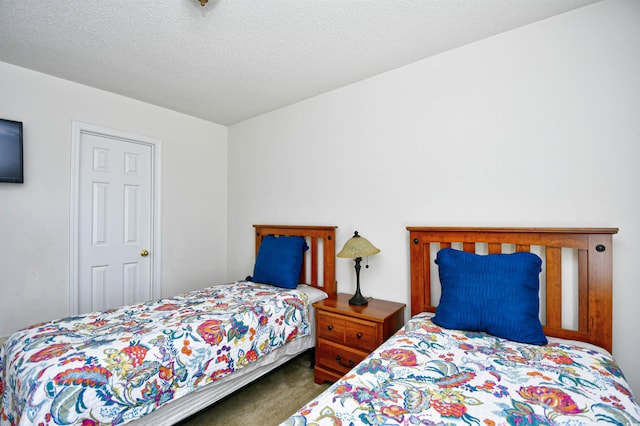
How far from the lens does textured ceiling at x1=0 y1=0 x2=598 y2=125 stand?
66.0 inches

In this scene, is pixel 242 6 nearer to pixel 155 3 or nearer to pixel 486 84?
pixel 155 3

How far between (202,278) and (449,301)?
280 cm

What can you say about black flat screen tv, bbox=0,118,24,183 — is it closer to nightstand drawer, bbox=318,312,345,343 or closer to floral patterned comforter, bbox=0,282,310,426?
floral patterned comforter, bbox=0,282,310,426

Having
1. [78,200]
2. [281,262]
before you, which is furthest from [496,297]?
[78,200]

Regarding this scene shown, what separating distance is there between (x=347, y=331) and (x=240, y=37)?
82.8 inches

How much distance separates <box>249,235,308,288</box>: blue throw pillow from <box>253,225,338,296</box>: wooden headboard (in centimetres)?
11

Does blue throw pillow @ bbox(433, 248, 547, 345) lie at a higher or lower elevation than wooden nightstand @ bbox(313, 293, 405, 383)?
higher

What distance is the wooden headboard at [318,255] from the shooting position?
267 centimetres

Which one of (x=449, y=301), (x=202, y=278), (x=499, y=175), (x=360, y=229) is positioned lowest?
(x=202, y=278)

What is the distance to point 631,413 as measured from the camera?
96 centimetres

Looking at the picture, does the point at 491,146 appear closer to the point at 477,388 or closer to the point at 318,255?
the point at 477,388

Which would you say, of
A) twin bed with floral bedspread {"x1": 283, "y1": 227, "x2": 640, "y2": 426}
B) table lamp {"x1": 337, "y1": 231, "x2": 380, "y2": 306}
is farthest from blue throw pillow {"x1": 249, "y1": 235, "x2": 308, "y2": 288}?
twin bed with floral bedspread {"x1": 283, "y1": 227, "x2": 640, "y2": 426}

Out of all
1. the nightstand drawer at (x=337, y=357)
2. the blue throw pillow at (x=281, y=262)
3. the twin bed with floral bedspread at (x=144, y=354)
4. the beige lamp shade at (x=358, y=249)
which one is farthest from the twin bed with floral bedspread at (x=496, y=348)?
the blue throw pillow at (x=281, y=262)

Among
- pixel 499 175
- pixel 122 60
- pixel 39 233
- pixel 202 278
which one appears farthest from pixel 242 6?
pixel 202 278
